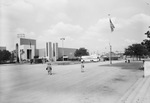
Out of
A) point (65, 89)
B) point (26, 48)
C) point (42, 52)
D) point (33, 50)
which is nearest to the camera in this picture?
point (65, 89)

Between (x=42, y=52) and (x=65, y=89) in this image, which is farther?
(x=42, y=52)

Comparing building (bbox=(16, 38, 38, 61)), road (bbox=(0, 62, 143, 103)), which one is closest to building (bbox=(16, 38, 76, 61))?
building (bbox=(16, 38, 38, 61))

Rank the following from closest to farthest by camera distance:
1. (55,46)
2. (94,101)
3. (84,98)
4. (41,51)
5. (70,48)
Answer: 1. (94,101)
2. (84,98)
3. (55,46)
4. (41,51)
5. (70,48)

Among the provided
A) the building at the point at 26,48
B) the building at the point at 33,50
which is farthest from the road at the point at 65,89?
the building at the point at 26,48

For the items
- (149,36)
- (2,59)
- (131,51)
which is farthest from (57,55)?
(149,36)

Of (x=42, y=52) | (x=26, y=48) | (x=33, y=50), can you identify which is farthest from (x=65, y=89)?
(x=42, y=52)

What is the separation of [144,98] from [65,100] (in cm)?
330

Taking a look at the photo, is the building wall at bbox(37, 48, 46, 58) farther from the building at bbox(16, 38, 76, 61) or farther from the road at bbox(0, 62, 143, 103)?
the road at bbox(0, 62, 143, 103)

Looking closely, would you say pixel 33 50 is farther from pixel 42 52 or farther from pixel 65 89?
pixel 65 89

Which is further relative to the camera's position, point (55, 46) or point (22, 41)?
point (55, 46)

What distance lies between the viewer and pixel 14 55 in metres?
110

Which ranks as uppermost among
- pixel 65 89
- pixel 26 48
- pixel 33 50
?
pixel 26 48

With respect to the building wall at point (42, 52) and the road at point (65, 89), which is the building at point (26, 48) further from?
the road at point (65, 89)

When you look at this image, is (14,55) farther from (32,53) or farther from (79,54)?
(79,54)
